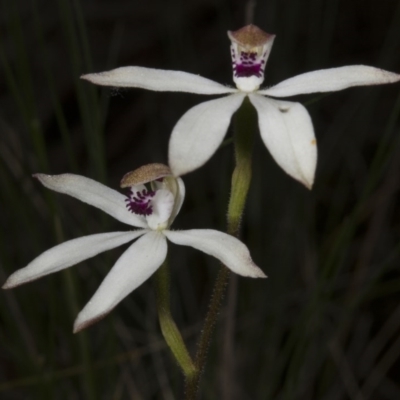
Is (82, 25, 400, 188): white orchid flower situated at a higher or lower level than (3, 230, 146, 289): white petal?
higher

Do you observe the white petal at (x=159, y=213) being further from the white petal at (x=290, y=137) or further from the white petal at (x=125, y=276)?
the white petal at (x=290, y=137)

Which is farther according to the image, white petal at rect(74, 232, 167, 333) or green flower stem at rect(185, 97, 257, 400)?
green flower stem at rect(185, 97, 257, 400)

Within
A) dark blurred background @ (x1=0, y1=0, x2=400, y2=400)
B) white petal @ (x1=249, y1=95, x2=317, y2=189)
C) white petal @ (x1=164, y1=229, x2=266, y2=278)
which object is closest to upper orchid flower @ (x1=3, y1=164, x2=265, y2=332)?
white petal @ (x1=164, y1=229, x2=266, y2=278)

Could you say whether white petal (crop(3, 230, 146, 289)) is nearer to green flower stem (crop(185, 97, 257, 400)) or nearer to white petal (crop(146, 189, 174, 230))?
white petal (crop(146, 189, 174, 230))

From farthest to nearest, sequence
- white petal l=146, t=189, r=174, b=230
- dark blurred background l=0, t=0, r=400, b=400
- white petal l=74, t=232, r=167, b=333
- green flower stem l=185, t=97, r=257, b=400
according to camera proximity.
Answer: dark blurred background l=0, t=0, r=400, b=400 < white petal l=146, t=189, r=174, b=230 < green flower stem l=185, t=97, r=257, b=400 < white petal l=74, t=232, r=167, b=333

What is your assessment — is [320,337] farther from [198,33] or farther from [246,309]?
[198,33]

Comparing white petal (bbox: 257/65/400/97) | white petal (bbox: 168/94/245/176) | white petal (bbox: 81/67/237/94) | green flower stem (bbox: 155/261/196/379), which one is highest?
white petal (bbox: 257/65/400/97)

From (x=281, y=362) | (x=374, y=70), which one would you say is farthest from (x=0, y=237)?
(x=374, y=70)

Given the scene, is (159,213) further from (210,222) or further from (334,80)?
(210,222)
